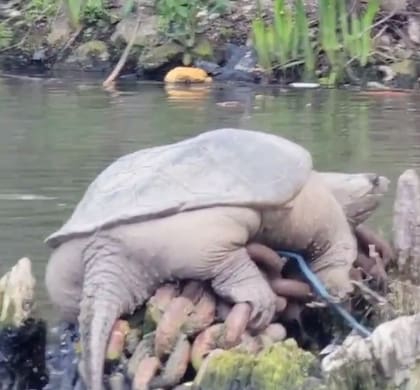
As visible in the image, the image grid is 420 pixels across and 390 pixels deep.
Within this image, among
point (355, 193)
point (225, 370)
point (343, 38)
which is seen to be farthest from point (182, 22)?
point (225, 370)

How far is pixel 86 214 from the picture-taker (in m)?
4.41

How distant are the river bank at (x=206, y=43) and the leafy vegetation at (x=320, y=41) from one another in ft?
0.05

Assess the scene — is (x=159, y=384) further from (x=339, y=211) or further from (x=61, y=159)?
(x=61, y=159)

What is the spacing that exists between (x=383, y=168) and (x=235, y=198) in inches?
191

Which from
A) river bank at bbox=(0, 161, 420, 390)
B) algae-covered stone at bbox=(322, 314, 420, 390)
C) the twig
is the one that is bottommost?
the twig

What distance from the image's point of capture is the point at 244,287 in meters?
4.28

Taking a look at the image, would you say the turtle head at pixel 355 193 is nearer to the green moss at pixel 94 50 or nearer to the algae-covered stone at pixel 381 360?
the algae-covered stone at pixel 381 360

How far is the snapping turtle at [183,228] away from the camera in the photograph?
4254 millimetres

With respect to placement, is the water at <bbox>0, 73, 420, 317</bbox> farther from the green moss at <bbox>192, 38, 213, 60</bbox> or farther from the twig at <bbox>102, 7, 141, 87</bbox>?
the green moss at <bbox>192, 38, 213, 60</bbox>

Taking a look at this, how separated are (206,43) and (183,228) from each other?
42.2 ft

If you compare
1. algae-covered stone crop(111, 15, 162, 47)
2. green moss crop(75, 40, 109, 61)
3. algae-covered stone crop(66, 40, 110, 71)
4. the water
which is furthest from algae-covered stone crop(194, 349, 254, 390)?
green moss crop(75, 40, 109, 61)

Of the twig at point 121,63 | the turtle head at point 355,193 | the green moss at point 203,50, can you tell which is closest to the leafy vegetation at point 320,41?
Result: the green moss at point 203,50

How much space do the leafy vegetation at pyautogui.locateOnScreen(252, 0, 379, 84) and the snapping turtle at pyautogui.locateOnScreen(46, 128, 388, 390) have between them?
426 inches

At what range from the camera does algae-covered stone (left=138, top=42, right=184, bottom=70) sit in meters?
16.8
